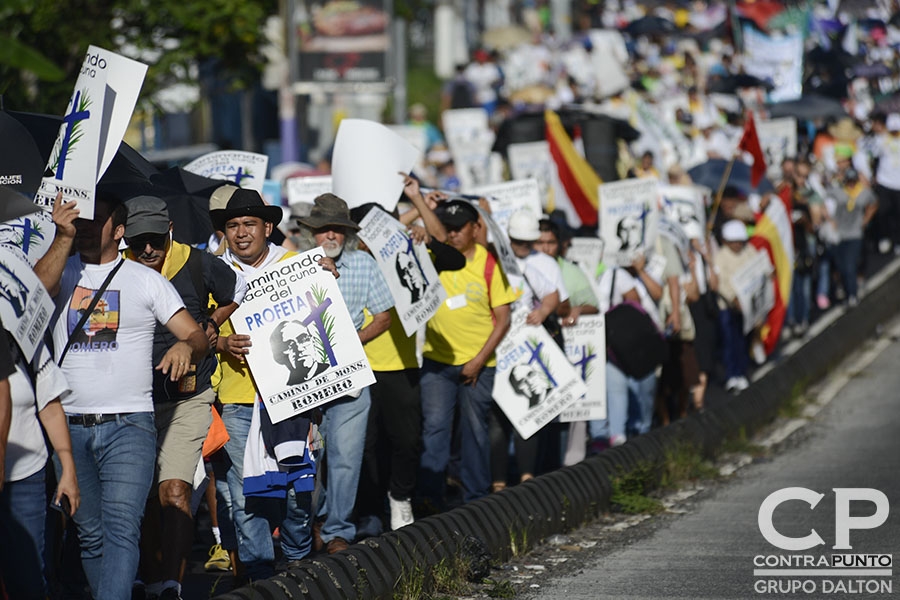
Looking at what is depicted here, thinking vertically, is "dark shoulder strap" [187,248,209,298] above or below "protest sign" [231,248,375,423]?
above

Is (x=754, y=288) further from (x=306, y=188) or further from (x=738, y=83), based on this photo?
(x=738, y=83)

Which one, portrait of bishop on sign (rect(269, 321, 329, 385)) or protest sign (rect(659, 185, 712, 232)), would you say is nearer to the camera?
portrait of bishop on sign (rect(269, 321, 329, 385))

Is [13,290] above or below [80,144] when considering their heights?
below

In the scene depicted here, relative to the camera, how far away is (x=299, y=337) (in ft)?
27.0

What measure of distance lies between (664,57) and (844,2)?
4.51 m

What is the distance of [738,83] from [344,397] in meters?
20.9

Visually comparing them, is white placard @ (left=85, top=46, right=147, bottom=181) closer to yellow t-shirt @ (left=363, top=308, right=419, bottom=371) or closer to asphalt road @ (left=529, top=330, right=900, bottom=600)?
yellow t-shirt @ (left=363, top=308, right=419, bottom=371)

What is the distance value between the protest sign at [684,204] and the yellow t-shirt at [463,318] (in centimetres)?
506

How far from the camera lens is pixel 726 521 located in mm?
10062

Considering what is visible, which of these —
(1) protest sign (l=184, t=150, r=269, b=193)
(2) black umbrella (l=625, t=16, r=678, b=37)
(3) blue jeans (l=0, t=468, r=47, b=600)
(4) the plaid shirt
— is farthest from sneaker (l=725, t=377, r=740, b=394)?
(2) black umbrella (l=625, t=16, r=678, b=37)

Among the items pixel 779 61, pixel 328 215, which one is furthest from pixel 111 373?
pixel 779 61

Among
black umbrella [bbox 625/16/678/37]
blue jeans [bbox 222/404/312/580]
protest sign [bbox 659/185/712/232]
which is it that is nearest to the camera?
blue jeans [bbox 222/404/312/580]

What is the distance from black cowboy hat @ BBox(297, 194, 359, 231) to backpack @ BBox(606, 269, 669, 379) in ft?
12.1

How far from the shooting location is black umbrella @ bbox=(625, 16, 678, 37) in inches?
1411
